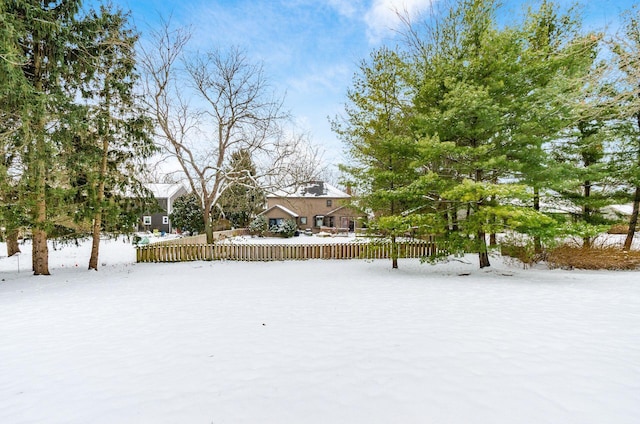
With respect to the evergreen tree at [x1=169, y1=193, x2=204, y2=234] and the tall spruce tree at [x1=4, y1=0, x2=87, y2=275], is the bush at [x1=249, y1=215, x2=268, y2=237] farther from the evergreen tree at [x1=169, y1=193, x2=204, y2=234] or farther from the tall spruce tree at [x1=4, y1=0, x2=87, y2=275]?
the tall spruce tree at [x1=4, y1=0, x2=87, y2=275]

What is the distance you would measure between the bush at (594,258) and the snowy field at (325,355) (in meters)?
2.65

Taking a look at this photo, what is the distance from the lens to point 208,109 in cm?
1578

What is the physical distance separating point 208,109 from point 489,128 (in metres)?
13.8

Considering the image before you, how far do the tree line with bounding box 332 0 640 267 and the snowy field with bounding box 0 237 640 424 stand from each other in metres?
2.63

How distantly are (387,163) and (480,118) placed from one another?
334cm

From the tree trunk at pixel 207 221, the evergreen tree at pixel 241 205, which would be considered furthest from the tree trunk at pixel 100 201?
the evergreen tree at pixel 241 205

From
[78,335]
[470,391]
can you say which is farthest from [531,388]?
[78,335]

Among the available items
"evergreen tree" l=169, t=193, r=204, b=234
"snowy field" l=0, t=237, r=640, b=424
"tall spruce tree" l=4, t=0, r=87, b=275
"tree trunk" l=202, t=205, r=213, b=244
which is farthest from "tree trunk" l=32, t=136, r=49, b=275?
"evergreen tree" l=169, t=193, r=204, b=234

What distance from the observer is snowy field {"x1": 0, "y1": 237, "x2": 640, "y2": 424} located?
8.81 feet

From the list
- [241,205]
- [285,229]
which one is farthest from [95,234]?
[241,205]

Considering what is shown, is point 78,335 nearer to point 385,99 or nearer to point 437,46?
point 385,99

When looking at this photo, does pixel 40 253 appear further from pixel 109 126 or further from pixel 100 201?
pixel 109 126

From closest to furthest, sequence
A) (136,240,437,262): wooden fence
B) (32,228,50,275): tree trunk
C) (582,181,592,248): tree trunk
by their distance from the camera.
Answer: (32,228,50,275): tree trunk < (582,181,592,248): tree trunk < (136,240,437,262): wooden fence

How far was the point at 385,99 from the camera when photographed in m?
10.8
